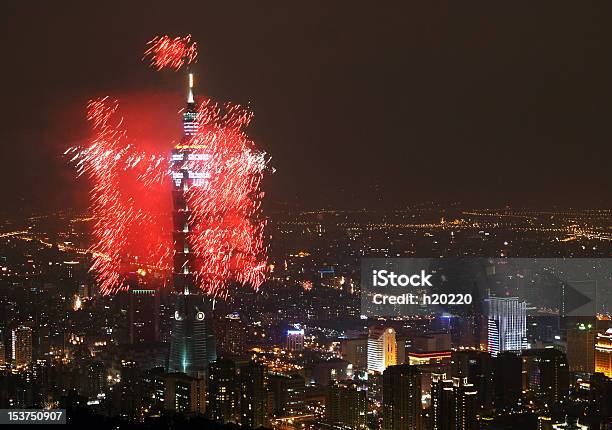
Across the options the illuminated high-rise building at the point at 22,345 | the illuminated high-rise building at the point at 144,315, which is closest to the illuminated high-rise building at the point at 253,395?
the illuminated high-rise building at the point at 144,315

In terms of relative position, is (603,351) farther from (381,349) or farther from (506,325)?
(381,349)

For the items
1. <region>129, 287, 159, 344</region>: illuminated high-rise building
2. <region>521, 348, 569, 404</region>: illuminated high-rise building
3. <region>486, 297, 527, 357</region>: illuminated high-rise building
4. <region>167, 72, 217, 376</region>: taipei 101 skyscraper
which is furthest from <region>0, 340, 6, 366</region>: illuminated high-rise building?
<region>521, 348, 569, 404</region>: illuminated high-rise building

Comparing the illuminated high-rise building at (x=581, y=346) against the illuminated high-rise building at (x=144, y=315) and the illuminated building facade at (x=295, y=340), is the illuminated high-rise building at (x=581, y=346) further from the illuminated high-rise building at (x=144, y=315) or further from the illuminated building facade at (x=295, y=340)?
the illuminated high-rise building at (x=144, y=315)

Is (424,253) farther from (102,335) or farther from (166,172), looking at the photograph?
(102,335)

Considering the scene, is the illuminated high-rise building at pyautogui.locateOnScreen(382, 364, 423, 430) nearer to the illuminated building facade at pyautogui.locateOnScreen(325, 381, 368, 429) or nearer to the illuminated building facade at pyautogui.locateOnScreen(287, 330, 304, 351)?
the illuminated building facade at pyautogui.locateOnScreen(325, 381, 368, 429)

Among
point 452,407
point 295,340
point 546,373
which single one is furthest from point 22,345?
point 546,373

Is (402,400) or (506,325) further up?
(506,325)
